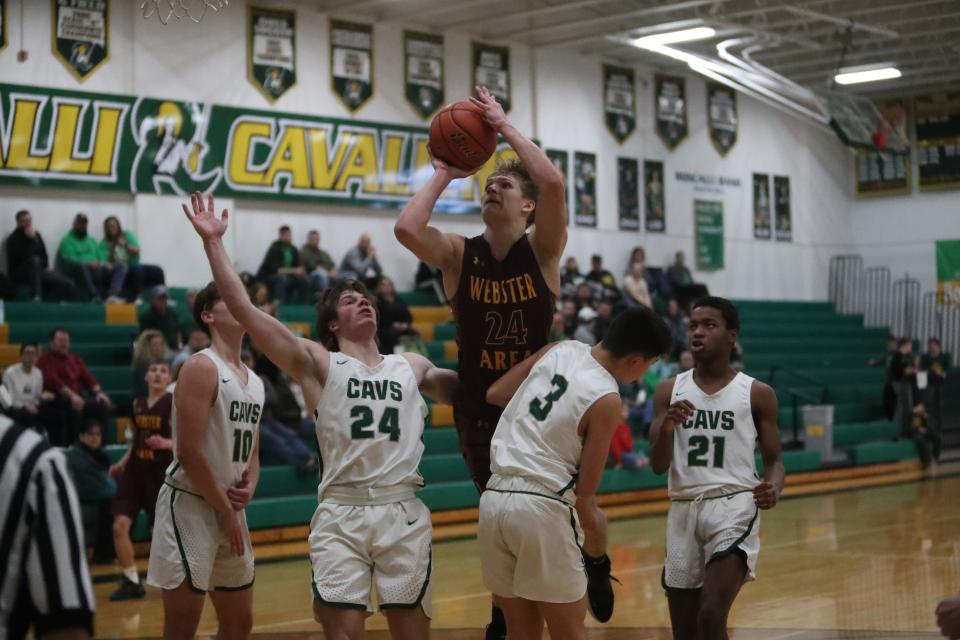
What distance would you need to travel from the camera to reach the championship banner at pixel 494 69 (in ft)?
65.2

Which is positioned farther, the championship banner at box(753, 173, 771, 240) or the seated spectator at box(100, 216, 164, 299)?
the championship banner at box(753, 173, 771, 240)

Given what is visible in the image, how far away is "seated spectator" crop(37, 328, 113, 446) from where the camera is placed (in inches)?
448

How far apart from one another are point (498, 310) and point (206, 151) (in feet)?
41.5

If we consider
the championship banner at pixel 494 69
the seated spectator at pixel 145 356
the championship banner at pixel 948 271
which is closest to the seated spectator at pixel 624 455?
the seated spectator at pixel 145 356

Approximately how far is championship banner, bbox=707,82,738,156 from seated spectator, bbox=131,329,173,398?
14.4 meters

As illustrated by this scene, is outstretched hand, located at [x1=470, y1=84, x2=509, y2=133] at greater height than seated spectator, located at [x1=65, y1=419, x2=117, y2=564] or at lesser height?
greater

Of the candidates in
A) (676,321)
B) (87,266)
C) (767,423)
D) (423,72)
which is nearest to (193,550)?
(767,423)

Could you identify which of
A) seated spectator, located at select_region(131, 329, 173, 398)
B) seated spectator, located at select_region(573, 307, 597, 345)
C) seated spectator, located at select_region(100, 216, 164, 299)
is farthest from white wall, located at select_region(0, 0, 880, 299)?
seated spectator, located at select_region(131, 329, 173, 398)

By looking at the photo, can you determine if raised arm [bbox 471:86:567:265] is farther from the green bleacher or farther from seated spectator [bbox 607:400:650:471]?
seated spectator [bbox 607:400:650:471]

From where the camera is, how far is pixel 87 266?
14.8m

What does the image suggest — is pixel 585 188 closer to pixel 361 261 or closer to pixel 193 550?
pixel 361 261

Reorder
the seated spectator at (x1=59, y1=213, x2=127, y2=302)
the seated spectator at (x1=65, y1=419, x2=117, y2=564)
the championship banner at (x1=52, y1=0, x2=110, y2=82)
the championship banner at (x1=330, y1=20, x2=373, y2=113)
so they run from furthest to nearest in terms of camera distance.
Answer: the championship banner at (x1=330, y1=20, x2=373, y2=113) → the championship banner at (x1=52, y1=0, x2=110, y2=82) → the seated spectator at (x1=59, y1=213, x2=127, y2=302) → the seated spectator at (x1=65, y1=419, x2=117, y2=564)

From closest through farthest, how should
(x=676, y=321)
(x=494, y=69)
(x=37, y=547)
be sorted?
1. (x=37, y=547)
2. (x=676, y=321)
3. (x=494, y=69)

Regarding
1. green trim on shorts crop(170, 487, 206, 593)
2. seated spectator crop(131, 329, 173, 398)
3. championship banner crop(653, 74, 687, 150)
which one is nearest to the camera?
green trim on shorts crop(170, 487, 206, 593)
